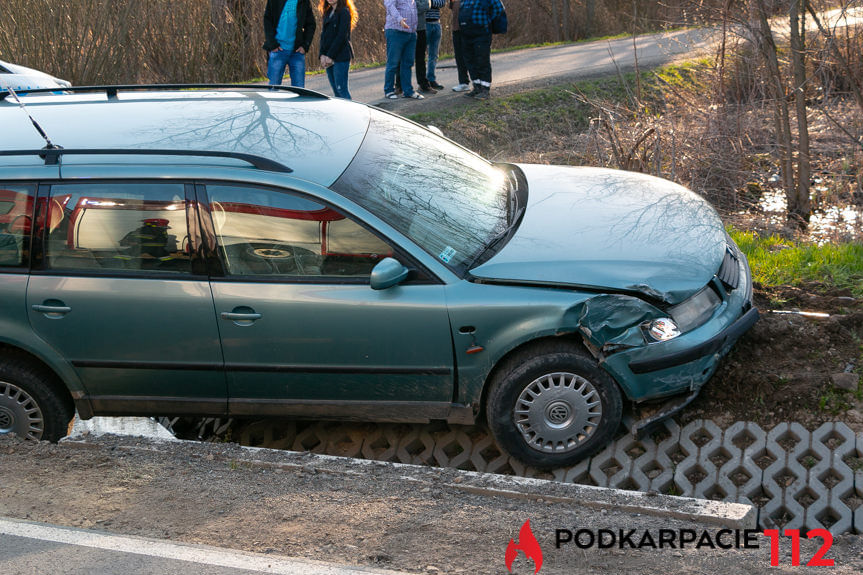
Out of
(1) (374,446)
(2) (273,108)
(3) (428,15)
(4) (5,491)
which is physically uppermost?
(3) (428,15)

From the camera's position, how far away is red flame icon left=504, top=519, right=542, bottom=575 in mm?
3488

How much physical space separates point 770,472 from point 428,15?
1015 cm

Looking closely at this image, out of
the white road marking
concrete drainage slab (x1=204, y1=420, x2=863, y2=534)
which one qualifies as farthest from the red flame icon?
concrete drainage slab (x1=204, y1=420, x2=863, y2=534)

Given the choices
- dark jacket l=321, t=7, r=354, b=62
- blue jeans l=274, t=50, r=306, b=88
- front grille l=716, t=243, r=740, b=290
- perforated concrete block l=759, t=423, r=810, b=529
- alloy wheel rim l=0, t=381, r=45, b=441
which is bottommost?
perforated concrete block l=759, t=423, r=810, b=529

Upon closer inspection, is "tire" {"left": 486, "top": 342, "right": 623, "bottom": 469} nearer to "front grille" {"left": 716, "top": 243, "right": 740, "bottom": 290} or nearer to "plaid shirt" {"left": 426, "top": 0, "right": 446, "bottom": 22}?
"front grille" {"left": 716, "top": 243, "right": 740, "bottom": 290}

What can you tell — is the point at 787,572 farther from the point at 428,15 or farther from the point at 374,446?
the point at 428,15

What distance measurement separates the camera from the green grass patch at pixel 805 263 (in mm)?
5926

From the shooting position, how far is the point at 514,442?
461 cm

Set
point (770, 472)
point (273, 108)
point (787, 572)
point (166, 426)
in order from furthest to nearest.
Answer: point (166, 426) < point (273, 108) < point (770, 472) < point (787, 572)

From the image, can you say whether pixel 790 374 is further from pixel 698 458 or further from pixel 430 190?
pixel 430 190

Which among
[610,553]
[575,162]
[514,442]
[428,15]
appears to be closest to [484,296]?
[514,442]

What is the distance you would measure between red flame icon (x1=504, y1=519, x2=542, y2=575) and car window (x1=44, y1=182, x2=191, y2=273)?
2.22 metres

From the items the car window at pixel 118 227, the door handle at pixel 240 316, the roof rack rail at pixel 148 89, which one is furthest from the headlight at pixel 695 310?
the roof rack rail at pixel 148 89

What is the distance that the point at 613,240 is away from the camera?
4688mm
